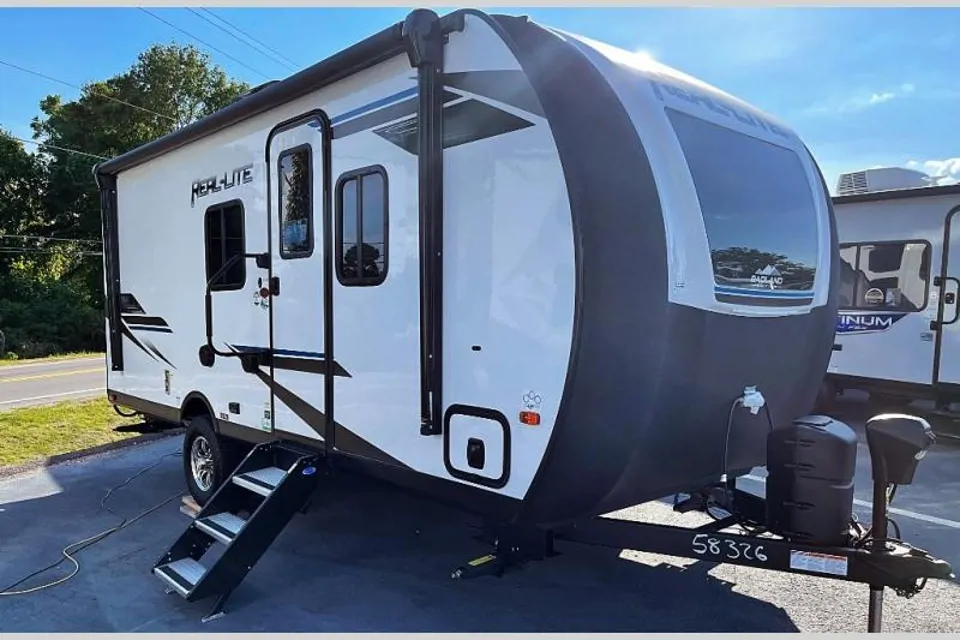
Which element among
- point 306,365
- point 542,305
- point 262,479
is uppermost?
point 542,305

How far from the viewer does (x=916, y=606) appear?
13.3 ft

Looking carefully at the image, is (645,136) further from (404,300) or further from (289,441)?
(289,441)

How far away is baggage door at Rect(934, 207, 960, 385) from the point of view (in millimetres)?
8234

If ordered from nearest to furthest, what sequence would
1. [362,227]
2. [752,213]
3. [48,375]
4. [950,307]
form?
1. [752,213]
2. [362,227]
3. [950,307]
4. [48,375]

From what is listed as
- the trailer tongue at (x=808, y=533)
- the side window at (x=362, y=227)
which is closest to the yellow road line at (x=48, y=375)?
the side window at (x=362, y=227)

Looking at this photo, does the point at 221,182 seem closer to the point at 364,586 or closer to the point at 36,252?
the point at 364,586

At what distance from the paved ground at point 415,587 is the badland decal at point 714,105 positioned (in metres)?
2.69

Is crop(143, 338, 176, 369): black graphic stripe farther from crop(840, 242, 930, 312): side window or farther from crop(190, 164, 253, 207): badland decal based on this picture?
crop(840, 242, 930, 312): side window

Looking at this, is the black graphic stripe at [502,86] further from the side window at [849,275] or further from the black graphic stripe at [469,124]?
the side window at [849,275]

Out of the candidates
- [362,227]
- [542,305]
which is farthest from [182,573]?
[542,305]

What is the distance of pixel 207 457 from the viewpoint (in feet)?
20.1

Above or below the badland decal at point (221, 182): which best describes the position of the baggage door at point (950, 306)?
below

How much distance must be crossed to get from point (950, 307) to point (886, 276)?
905 mm

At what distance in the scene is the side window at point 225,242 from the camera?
544 cm
